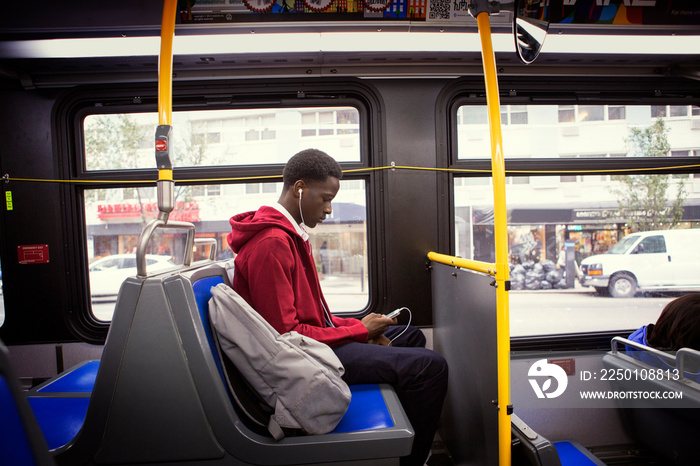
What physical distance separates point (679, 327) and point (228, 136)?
10.5ft

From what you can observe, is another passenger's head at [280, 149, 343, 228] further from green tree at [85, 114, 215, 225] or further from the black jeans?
green tree at [85, 114, 215, 225]

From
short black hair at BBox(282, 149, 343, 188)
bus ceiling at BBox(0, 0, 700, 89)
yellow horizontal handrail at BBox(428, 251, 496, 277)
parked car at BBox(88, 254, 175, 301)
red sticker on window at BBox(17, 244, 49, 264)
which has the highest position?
bus ceiling at BBox(0, 0, 700, 89)

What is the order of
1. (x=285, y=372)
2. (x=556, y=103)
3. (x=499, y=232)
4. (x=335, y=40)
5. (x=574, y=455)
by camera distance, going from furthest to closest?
(x=556, y=103)
(x=574, y=455)
(x=335, y=40)
(x=499, y=232)
(x=285, y=372)

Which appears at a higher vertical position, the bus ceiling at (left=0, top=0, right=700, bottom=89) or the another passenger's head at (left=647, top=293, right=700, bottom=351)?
the bus ceiling at (left=0, top=0, right=700, bottom=89)

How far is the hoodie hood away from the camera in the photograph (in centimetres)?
159

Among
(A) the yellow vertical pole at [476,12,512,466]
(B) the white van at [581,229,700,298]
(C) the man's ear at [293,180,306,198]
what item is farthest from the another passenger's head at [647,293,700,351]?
(C) the man's ear at [293,180,306,198]

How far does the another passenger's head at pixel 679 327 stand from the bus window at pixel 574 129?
122cm

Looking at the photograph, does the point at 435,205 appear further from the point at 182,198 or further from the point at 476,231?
the point at 182,198

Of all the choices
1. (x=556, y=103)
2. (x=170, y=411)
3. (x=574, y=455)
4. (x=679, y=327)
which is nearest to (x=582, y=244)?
(x=679, y=327)

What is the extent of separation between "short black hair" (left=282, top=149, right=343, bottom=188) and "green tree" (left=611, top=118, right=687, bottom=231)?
8.23 ft

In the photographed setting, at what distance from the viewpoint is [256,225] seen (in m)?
1.58

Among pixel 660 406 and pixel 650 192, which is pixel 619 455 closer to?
pixel 660 406

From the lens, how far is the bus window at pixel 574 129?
3004mm

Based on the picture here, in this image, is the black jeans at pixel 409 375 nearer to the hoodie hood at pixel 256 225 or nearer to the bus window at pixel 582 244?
the hoodie hood at pixel 256 225
